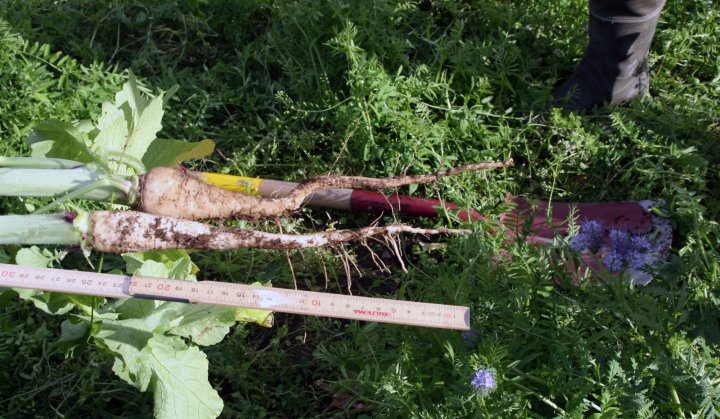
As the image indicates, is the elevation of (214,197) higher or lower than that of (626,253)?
lower

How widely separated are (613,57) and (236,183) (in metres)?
1.72

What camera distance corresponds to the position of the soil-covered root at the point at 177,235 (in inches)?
93.7

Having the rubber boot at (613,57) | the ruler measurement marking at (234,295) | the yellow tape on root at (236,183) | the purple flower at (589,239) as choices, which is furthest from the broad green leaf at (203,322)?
the rubber boot at (613,57)

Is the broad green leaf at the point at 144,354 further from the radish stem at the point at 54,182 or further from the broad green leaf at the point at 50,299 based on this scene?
the radish stem at the point at 54,182

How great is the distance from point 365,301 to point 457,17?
2.04m

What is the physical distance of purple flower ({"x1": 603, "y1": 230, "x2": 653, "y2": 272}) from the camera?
6.97 feet

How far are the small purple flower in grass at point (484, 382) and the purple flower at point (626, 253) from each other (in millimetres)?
572

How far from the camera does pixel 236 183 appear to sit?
293cm

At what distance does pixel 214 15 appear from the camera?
3.71 m

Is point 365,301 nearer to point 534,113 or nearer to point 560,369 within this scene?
point 560,369

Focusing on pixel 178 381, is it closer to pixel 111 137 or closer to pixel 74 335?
pixel 74 335

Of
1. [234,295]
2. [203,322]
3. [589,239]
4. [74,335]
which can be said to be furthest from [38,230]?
[589,239]

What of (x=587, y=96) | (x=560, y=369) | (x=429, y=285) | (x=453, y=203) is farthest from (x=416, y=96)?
(x=560, y=369)

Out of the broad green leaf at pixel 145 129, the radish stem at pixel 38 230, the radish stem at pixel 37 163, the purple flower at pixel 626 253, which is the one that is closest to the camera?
the purple flower at pixel 626 253
